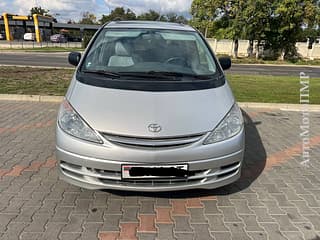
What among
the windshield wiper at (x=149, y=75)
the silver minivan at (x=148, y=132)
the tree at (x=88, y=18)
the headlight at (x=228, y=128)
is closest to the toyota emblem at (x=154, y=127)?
the silver minivan at (x=148, y=132)

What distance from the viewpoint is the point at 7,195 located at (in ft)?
10.7

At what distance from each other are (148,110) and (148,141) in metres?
0.31

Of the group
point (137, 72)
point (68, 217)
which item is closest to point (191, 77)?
point (137, 72)

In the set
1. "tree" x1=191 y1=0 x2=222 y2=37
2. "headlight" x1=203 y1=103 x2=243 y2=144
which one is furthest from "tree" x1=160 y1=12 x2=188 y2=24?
"headlight" x1=203 y1=103 x2=243 y2=144

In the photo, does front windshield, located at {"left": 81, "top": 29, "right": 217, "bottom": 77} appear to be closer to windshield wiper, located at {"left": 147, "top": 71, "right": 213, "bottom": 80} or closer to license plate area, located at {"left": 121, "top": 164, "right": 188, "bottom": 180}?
windshield wiper, located at {"left": 147, "top": 71, "right": 213, "bottom": 80}

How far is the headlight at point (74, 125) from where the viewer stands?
2.77 meters

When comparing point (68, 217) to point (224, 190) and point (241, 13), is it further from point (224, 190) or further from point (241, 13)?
point (241, 13)

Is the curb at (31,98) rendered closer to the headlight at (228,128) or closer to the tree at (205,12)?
the headlight at (228,128)

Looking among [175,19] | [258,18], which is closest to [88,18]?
[175,19]

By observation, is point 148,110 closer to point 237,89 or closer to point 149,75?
point 149,75

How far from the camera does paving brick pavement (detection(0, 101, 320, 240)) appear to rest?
2.76 meters

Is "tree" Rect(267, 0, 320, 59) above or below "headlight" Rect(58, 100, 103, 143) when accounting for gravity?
above

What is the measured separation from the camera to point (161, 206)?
3.15m

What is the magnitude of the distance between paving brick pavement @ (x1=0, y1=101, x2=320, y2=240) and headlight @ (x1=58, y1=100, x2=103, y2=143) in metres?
0.75
